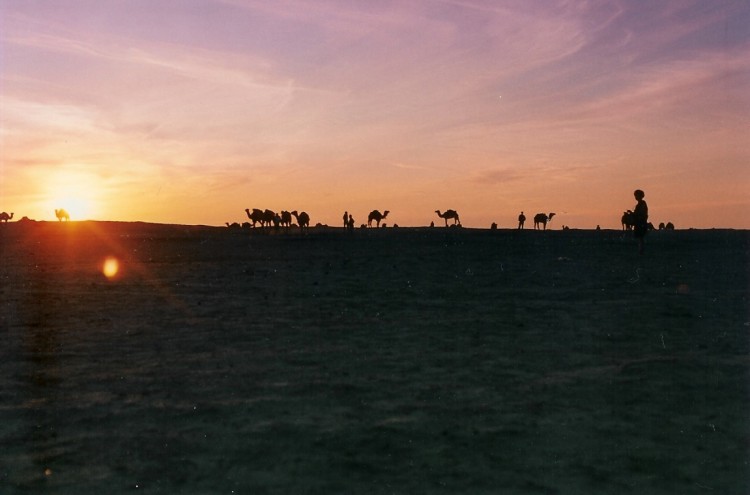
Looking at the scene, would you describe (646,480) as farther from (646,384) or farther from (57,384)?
(57,384)

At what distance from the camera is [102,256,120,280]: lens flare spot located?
24655 millimetres

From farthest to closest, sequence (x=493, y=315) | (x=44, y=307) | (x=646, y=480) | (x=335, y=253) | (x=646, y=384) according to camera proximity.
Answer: (x=335, y=253) < (x=44, y=307) < (x=493, y=315) < (x=646, y=384) < (x=646, y=480)

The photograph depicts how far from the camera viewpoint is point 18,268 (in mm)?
27531

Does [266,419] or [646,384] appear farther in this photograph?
[646,384]

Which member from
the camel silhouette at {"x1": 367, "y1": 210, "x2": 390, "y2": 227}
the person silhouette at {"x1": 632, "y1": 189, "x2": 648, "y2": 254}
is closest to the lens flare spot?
the person silhouette at {"x1": 632, "y1": 189, "x2": 648, "y2": 254}

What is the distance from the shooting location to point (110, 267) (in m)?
27.3

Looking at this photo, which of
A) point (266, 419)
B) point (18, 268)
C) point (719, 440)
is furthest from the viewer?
point (18, 268)

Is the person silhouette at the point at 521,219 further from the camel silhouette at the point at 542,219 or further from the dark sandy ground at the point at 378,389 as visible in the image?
the dark sandy ground at the point at 378,389

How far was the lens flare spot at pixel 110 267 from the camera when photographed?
24.7 metres

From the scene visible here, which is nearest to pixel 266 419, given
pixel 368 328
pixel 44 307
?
pixel 368 328

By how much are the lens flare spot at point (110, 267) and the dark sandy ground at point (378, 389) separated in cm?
444

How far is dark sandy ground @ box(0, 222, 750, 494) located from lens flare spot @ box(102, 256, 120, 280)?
14.6 ft

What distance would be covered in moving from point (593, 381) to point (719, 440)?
239 centimetres

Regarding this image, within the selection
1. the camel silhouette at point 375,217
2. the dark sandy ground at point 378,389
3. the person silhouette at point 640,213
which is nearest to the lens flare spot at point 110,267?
the dark sandy ground at point 378,389
